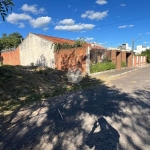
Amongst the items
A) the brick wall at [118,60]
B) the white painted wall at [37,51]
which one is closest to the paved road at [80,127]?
the white painted wall at [37,51]

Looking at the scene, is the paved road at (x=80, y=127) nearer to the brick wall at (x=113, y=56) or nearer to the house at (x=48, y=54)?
the house at (x=48, y=54)

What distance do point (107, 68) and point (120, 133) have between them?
16390mm

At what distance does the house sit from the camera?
16688mm

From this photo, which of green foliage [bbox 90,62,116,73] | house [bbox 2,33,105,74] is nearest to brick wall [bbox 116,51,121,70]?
green foliage [bbox 90,62,116,73]

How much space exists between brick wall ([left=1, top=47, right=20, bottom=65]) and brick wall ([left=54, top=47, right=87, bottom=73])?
33.3 ft

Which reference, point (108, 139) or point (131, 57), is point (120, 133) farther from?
point (131, 57)

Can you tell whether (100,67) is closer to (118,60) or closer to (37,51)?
(118,60)

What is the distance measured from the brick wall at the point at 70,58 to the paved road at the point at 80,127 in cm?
1037

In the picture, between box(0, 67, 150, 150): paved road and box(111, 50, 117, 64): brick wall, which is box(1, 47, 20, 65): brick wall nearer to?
box(111, 50, 117, 64): brick wall

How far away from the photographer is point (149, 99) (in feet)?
22.4

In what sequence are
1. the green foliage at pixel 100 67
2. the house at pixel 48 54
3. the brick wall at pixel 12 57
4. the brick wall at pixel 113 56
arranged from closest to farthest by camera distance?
the house at pixel 48 54 < the green foliage at pixel 100 67 < the brick wall at pixel 113 56 < the brick wall at pixel 12 57

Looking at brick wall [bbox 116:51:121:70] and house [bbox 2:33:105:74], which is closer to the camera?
house [bbox 2:33:105:74]

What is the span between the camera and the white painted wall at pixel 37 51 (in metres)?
20.7

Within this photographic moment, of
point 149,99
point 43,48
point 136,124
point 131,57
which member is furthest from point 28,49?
point 136,124
